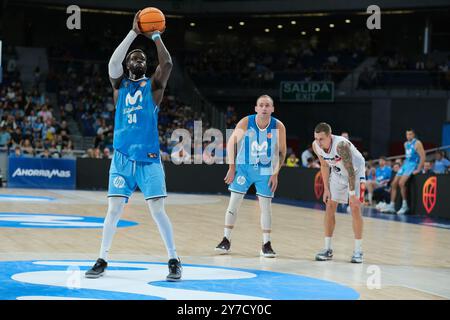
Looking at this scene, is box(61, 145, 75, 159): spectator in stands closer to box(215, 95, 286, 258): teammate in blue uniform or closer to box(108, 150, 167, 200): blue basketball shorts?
box(215, 95, 286, 258): teammate in blue uniform

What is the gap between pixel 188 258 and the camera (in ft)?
31.6

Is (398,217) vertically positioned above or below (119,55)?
below

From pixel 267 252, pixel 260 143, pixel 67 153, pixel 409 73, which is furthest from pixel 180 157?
pixel 267 252

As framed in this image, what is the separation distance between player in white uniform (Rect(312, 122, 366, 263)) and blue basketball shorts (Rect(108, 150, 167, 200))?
8.52ft

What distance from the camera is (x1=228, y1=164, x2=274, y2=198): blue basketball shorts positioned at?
33.6 ft

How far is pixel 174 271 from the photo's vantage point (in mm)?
7668

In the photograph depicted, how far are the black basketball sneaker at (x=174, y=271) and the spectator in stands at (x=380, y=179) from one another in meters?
14.7

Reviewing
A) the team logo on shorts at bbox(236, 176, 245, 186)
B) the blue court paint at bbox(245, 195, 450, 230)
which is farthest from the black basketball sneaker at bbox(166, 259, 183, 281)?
the blue court paint at bbox(245, 195, 450, 230)

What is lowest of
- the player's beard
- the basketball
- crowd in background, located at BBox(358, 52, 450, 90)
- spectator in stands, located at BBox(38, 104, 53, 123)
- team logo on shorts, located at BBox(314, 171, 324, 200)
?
team logo on shorts, located at BBox(314, 171, 324, 200)

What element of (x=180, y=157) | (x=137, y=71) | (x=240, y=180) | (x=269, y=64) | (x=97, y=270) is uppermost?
(x=269, y=64)

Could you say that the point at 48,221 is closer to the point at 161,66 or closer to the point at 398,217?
the point at 161,66

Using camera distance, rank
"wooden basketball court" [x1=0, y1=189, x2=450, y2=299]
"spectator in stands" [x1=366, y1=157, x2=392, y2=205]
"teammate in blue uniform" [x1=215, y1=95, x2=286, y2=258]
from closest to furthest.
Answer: "wooden basketball court" [x1=0, y1=189, x2=450, y2=299] → "teammate in blue uniform" [x1=215, y1=95, x2=286, y2=258] → "spectator in stands" [x1=366, y1=157, x2=392, y2=205]

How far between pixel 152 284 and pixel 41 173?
20.0 metres
